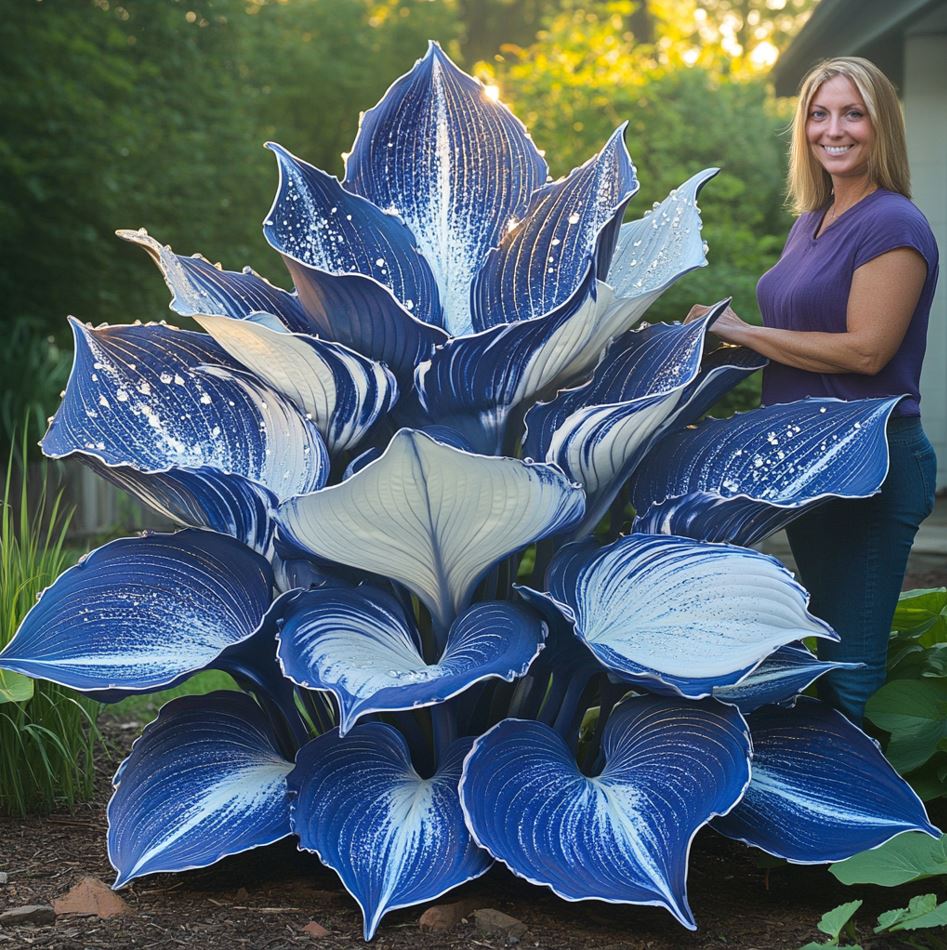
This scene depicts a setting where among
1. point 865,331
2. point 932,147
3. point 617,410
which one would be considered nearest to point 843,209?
point 865,331

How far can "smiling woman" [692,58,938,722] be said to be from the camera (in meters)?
2.25

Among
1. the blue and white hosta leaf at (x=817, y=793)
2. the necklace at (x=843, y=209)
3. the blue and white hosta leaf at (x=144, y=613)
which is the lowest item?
the blue and white hosta leaf at (x=817, y=793)

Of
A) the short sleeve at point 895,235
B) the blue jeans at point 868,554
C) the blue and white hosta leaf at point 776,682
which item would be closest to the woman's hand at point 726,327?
the short sleeve at point 895,235

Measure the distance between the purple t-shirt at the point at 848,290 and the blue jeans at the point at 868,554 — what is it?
3.6 inches

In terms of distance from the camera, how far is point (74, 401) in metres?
2.18

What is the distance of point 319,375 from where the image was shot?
2.06 m

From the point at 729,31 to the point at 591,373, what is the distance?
31738mm

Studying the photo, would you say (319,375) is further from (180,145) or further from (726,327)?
(180,145)

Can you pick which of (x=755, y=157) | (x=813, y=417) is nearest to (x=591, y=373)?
(x=813, y=417)

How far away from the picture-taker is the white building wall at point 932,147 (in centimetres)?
758

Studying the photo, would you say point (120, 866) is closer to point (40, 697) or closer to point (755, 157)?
point (40, 697)

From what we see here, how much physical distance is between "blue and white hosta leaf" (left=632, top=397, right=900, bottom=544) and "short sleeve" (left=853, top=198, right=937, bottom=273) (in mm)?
303

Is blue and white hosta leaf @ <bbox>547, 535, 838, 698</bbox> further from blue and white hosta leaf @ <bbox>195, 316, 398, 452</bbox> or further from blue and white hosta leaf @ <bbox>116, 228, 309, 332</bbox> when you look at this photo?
blue and white hosta leaf @ <bbox>116, 228, 309, 332</bbox>

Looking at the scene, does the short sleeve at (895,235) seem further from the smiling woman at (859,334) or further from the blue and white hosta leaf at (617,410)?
the blue and white hosta leaf at (617,410)
